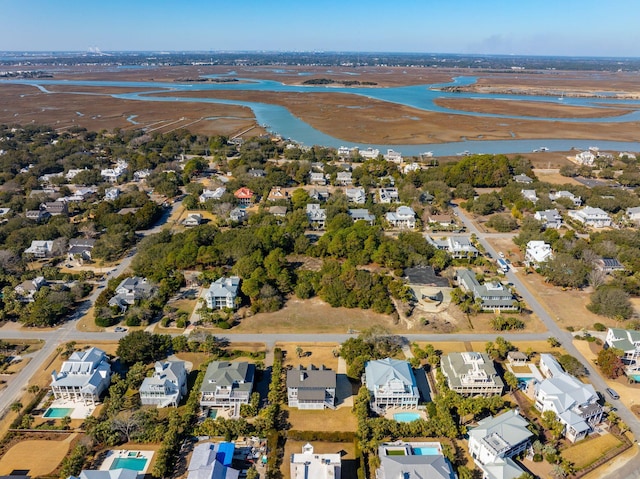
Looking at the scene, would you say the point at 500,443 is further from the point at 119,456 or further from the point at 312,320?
the point at 119,456

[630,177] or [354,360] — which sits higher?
[630,177]

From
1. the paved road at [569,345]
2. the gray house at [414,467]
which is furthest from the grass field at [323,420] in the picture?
the paved road at [569,345]

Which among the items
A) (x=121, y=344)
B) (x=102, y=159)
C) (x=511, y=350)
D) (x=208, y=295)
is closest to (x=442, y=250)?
(x=511, y=350)

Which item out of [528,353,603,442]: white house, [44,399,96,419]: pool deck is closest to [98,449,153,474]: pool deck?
[44,399,96,419]: pool deck

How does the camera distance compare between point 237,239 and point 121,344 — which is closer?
point 121,344

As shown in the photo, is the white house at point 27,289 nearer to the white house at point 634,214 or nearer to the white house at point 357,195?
the white house at point 357,195

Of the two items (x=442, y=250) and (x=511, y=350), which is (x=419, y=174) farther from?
(x=511, y=350)

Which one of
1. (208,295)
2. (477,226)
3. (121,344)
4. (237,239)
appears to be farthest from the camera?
(477,226)
